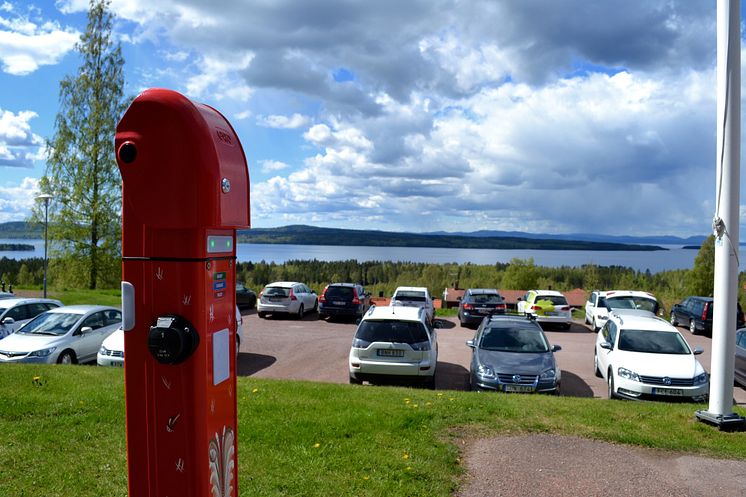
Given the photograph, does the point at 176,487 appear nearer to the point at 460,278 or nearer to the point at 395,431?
the point at 395,431

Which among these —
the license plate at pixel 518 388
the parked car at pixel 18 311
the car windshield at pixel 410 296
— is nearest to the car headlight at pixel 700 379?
the license plate at pixel 518 388

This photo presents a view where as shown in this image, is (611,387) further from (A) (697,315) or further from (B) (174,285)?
(A) (697,315)

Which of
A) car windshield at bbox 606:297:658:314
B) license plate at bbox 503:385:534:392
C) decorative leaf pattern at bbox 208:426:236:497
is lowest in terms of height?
license plate at bbox 503:385:534:392

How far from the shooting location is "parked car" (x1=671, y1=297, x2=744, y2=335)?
73.3 feet

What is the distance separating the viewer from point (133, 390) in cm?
349

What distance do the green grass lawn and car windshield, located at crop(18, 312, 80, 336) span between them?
475 cm

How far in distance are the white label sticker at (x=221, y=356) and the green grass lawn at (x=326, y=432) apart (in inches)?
68.1

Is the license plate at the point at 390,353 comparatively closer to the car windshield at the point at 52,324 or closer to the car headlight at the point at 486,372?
the car headlight at the point at 486,372

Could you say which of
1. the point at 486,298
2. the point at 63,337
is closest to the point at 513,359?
the point at 63,337

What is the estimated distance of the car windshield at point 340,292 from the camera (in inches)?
951

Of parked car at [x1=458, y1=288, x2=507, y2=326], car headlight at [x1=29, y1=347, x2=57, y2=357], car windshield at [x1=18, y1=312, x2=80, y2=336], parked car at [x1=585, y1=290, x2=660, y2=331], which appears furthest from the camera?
parked car at [x1=458, y1=288, x2=507, y2=326]

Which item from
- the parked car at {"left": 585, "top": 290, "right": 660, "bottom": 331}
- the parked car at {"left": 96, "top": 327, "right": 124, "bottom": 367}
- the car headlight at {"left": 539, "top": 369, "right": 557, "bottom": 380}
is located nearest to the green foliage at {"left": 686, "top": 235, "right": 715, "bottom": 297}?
the parked car at {"left": 585, "top": 290, "right": 660, "bottom": 331}

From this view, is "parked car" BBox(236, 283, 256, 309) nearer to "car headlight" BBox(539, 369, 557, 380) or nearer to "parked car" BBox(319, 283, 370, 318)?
"parked car" BBox(319, 283, 370, 318)

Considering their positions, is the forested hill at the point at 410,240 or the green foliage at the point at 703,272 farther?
the forested hill at the point at 410,240
